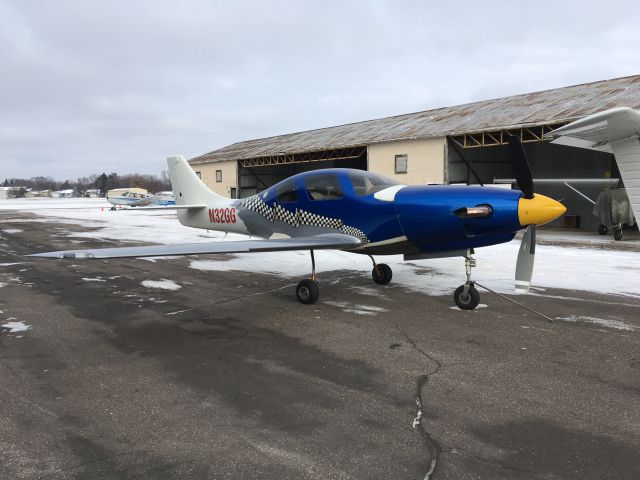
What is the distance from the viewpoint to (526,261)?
645 centimetres

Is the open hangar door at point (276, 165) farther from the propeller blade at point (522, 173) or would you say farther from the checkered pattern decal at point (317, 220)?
the propeller blade at point (522, 173)

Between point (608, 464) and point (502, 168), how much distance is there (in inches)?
994

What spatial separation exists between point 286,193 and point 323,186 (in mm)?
889

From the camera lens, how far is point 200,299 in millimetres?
7719

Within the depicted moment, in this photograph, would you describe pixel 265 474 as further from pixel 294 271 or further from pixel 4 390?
pixel 294 271

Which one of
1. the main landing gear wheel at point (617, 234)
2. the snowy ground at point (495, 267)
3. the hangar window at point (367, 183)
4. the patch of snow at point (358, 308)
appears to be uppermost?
the hangar window at point (367, 183)

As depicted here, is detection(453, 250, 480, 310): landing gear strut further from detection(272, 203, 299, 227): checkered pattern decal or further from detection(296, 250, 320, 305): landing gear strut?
detection(272, 203, 299, 227): checkered pattern decal

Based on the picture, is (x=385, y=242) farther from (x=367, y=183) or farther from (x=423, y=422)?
(x=423, y=422)

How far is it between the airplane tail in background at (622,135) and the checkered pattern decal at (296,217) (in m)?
3.29

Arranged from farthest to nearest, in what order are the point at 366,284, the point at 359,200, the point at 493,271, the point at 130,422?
the point at 493,271 < the point at 366,284 < the point at 359,200 < the point at 130,422

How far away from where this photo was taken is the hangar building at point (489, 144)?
64.8ft

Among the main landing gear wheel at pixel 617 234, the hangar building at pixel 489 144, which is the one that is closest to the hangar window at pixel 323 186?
the main landing gear wheel at pixel 617 234

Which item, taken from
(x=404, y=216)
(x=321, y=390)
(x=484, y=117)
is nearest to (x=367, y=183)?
(x=404, y=216)

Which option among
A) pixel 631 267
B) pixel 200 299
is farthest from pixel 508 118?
pixel 200 299
